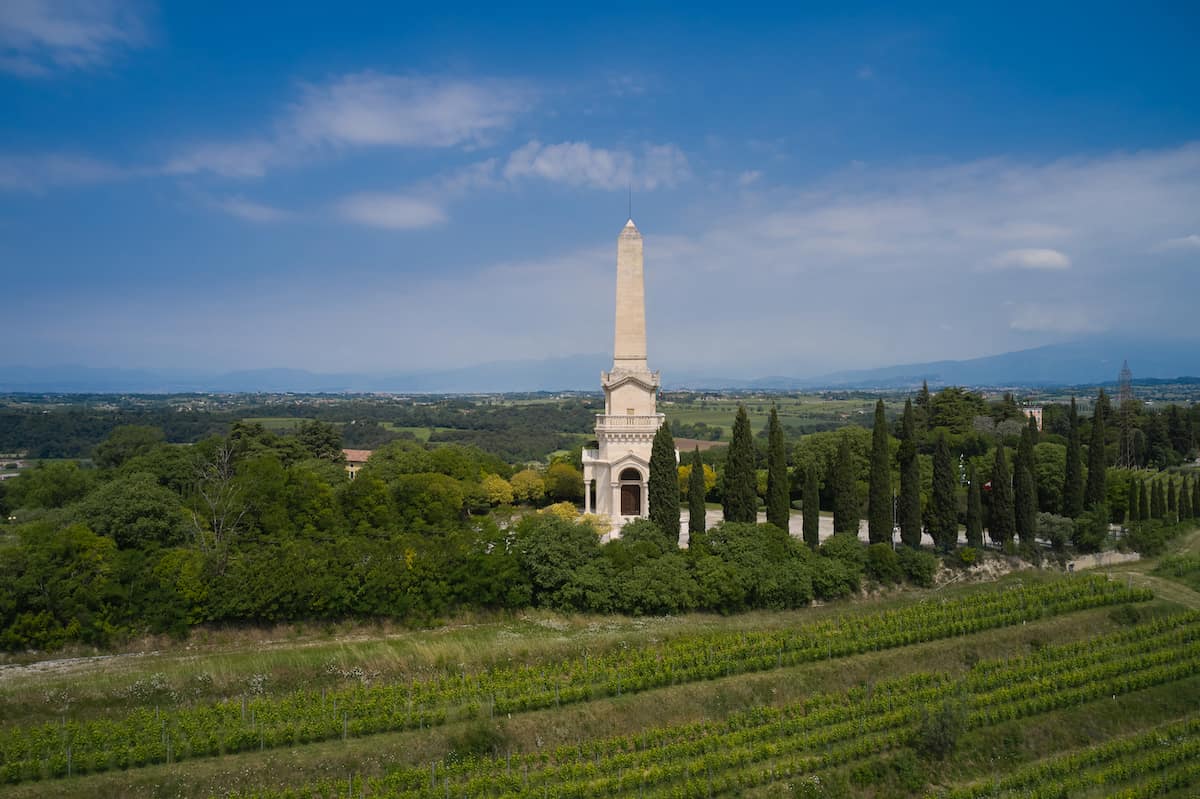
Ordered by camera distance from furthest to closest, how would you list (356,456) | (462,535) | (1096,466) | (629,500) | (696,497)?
(356,456) → (629,500) → (1096,466) → (696,497) → (462,535)

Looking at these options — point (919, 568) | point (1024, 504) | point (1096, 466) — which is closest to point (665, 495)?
point (919, 568)

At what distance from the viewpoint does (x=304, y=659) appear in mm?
24766

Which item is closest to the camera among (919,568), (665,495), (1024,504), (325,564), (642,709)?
(642,709)

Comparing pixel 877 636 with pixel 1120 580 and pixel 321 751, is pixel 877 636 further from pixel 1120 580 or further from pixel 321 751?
pixel 321 751

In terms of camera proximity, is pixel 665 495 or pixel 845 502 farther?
pixel 845 502

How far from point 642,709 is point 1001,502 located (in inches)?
894

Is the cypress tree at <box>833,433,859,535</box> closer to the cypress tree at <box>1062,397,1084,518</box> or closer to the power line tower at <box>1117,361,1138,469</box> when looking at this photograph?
the cypress tree at <box>1062,397,1084,518</box>

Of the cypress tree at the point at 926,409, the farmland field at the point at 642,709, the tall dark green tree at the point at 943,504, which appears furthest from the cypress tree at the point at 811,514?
the cypress tree at the point at 926,409

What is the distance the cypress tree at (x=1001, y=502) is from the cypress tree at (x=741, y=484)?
36.8ft

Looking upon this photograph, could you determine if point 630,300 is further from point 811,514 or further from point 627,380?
point 811,514

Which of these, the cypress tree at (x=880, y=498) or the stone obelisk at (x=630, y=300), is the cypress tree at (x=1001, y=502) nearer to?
the cypress tree at (x=880, y=498)

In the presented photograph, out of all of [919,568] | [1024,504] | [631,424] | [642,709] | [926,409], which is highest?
[631,424]

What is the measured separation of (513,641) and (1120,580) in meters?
24.4

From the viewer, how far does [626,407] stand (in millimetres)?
42062
